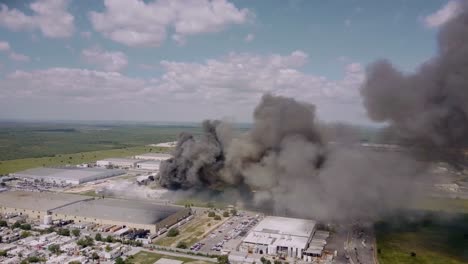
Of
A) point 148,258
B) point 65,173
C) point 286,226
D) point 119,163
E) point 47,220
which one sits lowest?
point 148,258

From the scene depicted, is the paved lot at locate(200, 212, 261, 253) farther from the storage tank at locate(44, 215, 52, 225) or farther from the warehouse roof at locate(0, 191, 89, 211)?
the warehouse roof at locate(0, 191, 89, 211)

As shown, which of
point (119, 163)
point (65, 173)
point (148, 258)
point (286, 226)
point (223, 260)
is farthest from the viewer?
point (119, 163)

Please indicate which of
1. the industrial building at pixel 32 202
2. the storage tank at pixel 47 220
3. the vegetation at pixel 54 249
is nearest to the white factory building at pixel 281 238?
the vegetation at pixel 54 249

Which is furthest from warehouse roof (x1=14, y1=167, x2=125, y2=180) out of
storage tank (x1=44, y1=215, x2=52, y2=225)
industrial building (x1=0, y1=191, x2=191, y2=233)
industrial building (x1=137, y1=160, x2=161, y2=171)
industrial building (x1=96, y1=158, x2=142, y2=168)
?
storage tank (x1=44, y1=215, x2=52, y2=225)

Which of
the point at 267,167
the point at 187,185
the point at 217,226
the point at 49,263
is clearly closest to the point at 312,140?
the point at 267,167

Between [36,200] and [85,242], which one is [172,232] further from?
[36,200]

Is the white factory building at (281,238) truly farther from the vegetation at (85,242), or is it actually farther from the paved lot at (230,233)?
the vegetation at (85,242)

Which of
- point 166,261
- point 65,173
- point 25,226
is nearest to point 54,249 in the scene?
point 25,226

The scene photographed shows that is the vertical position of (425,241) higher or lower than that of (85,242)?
higher
